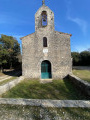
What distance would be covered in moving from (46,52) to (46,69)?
2320 mm

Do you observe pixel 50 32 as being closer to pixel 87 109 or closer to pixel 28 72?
pixel 28 72

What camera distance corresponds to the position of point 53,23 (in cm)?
1066

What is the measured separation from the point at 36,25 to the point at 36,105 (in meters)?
10.1

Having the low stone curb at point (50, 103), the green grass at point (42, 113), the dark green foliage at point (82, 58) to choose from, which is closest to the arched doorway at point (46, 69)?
the low stone curb at point (50, 103)

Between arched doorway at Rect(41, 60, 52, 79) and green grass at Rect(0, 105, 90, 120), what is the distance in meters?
7.17

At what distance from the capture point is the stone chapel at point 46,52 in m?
10.2

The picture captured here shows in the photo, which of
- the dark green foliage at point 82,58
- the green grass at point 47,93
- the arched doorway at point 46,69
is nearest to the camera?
the green grass at point 47,93

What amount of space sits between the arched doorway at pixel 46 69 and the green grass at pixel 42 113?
7.17 m

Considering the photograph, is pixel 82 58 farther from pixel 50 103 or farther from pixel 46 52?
pixel 50 103

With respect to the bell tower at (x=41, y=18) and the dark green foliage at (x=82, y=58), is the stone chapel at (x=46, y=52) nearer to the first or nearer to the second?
the bell tower at (x=41, y=18)

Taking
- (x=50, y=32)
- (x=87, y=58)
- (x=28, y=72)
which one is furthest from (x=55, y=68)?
(x=87, y=58)

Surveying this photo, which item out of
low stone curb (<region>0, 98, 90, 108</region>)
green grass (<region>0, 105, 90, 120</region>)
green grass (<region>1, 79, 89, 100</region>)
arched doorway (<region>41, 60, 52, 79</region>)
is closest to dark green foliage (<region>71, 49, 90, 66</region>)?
arched doorway (<region>41, 60, 52, 79</region>)

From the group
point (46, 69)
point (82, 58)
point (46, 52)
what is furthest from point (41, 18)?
point (82, 58)

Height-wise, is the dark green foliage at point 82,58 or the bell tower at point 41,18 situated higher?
the bell tower at point 41,18
